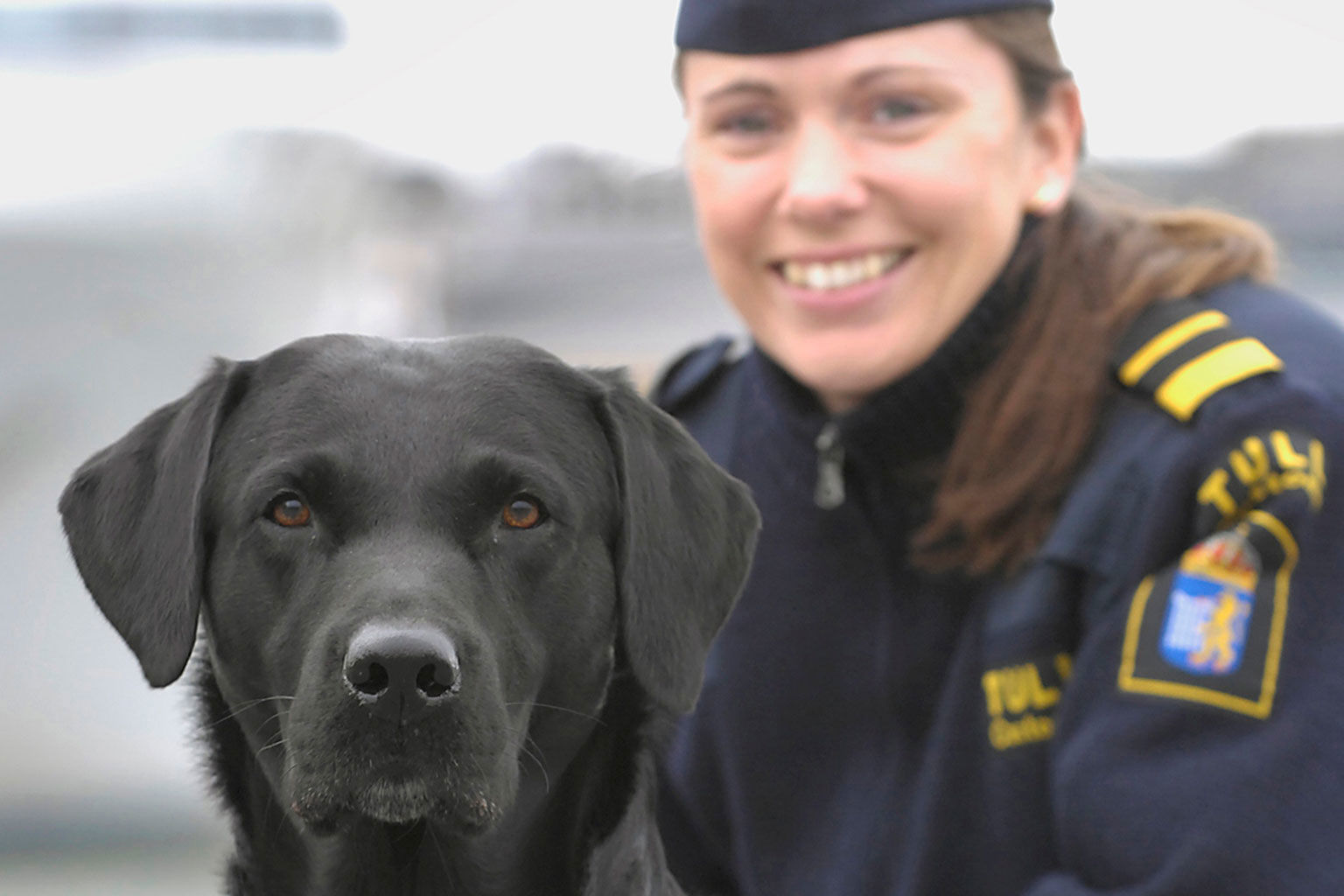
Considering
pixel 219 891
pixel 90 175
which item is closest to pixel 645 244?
pixel 90 175

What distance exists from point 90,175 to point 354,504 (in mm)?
4556

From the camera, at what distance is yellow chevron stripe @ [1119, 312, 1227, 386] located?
8.00 feet

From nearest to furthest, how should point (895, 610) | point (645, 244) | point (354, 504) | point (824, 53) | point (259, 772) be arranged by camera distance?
point (354, 504)
point (259, 772)
point (824, 53)
point (895, 610)
point (645, 244)

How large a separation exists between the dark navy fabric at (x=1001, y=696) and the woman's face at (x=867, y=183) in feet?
0.40

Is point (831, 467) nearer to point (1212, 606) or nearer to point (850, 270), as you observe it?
point (850, 270)

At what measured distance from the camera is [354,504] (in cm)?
184

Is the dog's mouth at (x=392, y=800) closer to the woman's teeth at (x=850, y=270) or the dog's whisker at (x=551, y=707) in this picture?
the dog's whisker at (x=551, y=707)

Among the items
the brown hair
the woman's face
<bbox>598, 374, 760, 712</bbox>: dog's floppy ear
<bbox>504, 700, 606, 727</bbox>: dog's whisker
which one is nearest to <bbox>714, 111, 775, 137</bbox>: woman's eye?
the woman's face

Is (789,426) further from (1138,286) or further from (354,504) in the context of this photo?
(354,504)

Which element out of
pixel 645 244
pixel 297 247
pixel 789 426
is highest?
pixel 789 426

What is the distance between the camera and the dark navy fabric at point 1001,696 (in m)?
2.15

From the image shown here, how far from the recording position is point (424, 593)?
67.7 inches

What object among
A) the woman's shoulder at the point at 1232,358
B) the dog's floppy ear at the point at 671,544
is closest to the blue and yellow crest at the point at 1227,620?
the woman's shoulder at the point at 1232,358

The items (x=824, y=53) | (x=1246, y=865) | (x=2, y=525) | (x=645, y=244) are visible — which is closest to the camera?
(x=1246, y=865)
